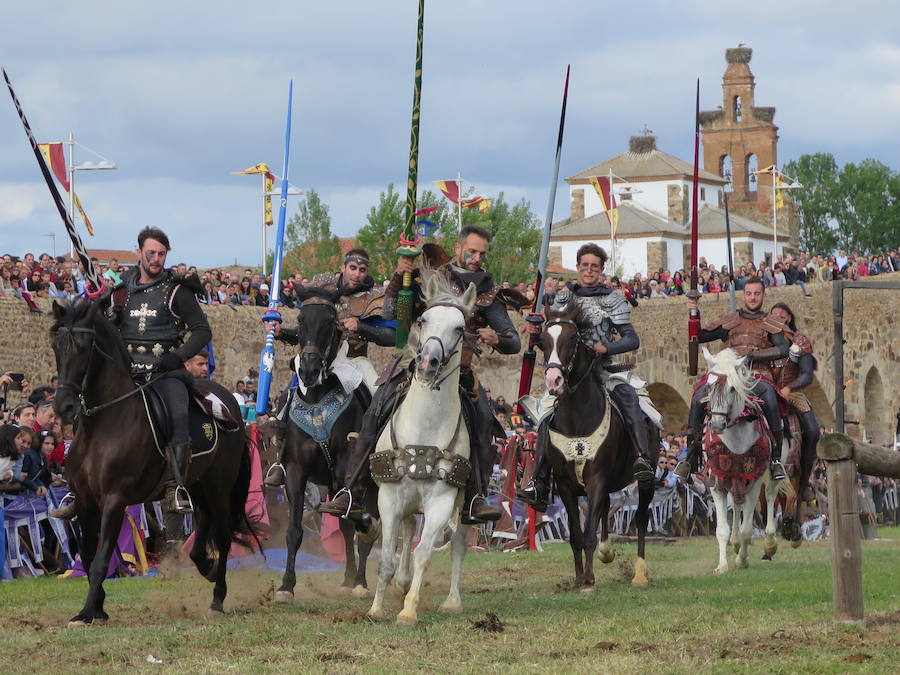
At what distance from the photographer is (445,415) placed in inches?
403

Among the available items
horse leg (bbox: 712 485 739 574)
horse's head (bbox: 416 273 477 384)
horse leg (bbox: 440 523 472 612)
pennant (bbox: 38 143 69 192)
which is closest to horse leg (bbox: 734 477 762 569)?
horse leg (bbox: 712 485 739 574)

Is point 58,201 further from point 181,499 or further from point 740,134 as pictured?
point 740,134

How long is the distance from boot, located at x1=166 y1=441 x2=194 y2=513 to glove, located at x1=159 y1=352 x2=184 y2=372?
0.61 meters

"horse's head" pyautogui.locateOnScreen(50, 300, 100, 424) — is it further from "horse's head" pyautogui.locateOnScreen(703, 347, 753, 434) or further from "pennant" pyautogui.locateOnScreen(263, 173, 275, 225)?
"pennant" pyautogui.locateOnScreen(263, 173, 275, 225)

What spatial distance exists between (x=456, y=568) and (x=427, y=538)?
0.96 metres

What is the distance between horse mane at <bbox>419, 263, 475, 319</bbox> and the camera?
1012cm

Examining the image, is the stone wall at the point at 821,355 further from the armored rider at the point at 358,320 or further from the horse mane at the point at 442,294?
the horse mane at the point at 442,294

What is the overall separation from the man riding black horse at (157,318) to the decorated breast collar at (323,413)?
1508mm

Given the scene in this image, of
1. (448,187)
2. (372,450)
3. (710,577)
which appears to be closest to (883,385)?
(448,187)

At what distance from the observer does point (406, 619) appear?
379 inches

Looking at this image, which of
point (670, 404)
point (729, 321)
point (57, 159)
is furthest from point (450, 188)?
point (729, 321)

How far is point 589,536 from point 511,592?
85cm

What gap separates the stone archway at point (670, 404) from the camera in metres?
49.0

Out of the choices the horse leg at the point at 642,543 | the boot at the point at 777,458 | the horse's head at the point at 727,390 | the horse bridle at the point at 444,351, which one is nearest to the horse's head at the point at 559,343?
the horse bridle at the point at 444,351
